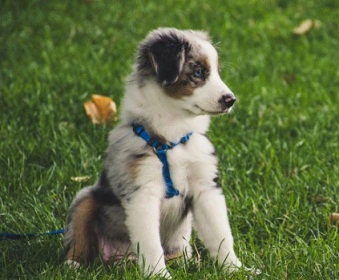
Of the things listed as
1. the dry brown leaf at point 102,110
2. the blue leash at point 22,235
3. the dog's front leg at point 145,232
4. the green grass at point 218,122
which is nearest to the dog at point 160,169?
the dog's front leg at point 145,232

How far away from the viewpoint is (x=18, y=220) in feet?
15.4

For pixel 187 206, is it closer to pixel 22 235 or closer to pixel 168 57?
pixel 168 57

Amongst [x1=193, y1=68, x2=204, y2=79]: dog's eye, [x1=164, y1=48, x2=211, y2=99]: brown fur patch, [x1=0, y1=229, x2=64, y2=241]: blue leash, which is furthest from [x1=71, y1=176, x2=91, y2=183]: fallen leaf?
[x1=193, y1=68, x2=204, y2=79]: dog's eye

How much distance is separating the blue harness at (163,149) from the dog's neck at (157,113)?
0.10ft

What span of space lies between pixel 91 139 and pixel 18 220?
4.03 ft

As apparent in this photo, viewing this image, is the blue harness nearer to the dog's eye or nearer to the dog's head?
the dog's head

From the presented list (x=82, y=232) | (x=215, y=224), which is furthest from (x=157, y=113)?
(x=82, y=232)

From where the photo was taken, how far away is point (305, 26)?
8320 millimetres

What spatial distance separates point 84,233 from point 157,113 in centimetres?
73

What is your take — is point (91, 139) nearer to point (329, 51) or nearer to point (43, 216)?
point (43, 216)

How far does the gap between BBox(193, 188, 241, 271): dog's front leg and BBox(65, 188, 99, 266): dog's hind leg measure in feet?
1.79

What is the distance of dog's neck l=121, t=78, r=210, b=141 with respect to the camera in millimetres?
4004

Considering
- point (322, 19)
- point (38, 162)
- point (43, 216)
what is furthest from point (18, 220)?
point (322, 19)

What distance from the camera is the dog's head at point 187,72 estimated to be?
12.7ft
